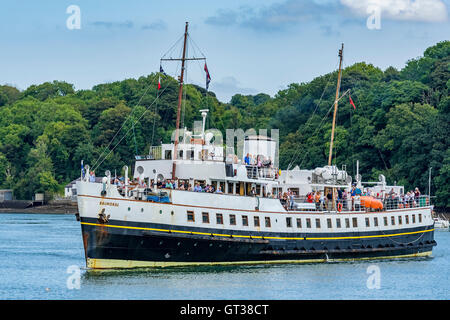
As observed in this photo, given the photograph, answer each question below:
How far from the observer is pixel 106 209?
4916 cm

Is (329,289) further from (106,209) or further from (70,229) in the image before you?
(70,229)

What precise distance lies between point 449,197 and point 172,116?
54066 mm

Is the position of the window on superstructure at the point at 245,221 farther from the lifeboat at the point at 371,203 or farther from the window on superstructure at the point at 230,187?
the lifeboat at the point at 371,203

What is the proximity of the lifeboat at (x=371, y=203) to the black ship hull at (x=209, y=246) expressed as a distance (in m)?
1.83

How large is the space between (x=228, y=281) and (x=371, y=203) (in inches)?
671

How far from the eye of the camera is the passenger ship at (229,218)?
49.6 metres

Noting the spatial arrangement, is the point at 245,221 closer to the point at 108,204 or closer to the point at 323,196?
the point at 323,196

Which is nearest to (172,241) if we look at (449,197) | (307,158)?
(449,197)

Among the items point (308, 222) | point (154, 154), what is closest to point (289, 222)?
point (308, 222)

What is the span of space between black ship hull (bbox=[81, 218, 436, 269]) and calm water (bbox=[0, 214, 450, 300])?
2.61ft

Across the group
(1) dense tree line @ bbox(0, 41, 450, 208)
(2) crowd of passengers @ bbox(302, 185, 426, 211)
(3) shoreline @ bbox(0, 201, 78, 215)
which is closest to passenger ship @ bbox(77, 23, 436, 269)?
(2) crowd of passengers @ bbox(302, 185, 426, 211)

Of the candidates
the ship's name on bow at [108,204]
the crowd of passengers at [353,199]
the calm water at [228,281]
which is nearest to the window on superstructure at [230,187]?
the crowd of passengers at [353,199]

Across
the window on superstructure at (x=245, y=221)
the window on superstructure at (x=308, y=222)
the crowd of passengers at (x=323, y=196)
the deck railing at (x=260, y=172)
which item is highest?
the deck railing at (x=260, y=172)

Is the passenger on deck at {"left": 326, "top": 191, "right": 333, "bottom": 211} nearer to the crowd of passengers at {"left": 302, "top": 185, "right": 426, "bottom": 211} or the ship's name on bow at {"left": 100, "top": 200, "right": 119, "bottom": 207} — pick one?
the crowd of passengers at {"left": 302, "top": 185, "right": 426, "bottom": 211}
